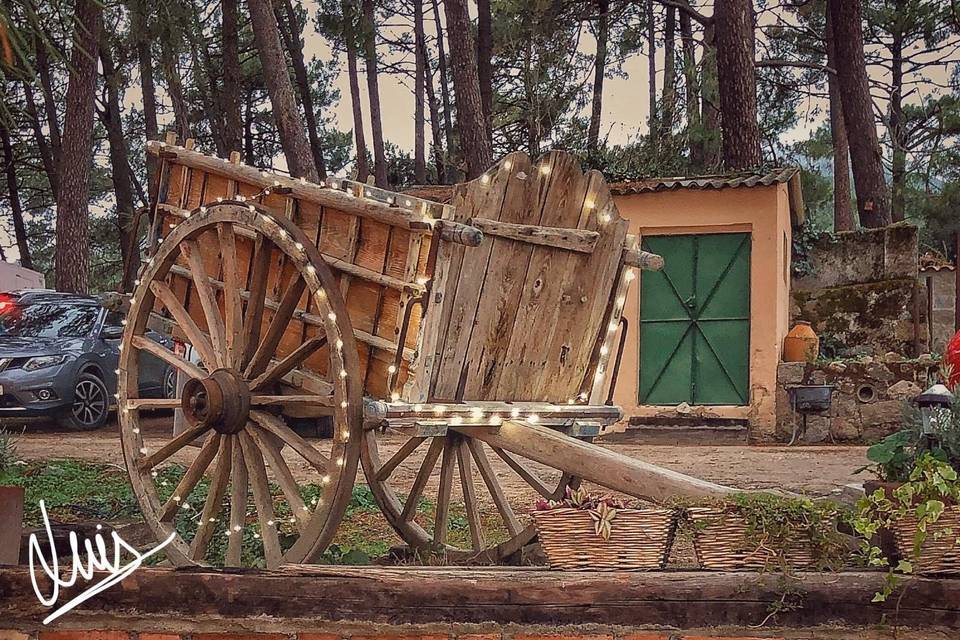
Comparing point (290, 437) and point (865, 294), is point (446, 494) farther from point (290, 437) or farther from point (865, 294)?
point (865, 294)

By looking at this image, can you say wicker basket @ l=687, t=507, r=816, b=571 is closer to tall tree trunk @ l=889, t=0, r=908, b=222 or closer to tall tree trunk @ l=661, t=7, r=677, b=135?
tall tree trunk @ l=661, t=7, r=677, b=135

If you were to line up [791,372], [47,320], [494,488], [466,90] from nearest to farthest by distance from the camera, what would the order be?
1. [494,488]
2. [791,372]
3. [47,320]
4. [466,90]

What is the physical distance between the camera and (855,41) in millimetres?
14297

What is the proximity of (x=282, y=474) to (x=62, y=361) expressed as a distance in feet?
25.9

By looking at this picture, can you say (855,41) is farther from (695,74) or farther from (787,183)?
(787,183)

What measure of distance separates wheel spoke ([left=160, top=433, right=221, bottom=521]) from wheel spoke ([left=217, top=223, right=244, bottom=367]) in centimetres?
39

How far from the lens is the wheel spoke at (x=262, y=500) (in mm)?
3961

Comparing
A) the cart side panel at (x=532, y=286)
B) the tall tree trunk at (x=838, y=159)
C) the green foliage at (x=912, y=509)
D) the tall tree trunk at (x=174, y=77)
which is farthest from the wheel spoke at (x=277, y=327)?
the tall tree trunk at (x=838, y=159)

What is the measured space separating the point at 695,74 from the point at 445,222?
13687mm

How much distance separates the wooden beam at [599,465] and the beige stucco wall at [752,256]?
7.33 metres

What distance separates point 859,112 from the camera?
14.4 meters

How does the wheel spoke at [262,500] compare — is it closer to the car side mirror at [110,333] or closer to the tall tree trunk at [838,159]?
the car side mirror at [110,333]

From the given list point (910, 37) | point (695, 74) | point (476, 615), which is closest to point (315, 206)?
point (476, 615)

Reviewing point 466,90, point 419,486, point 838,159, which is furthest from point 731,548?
point 838,159
